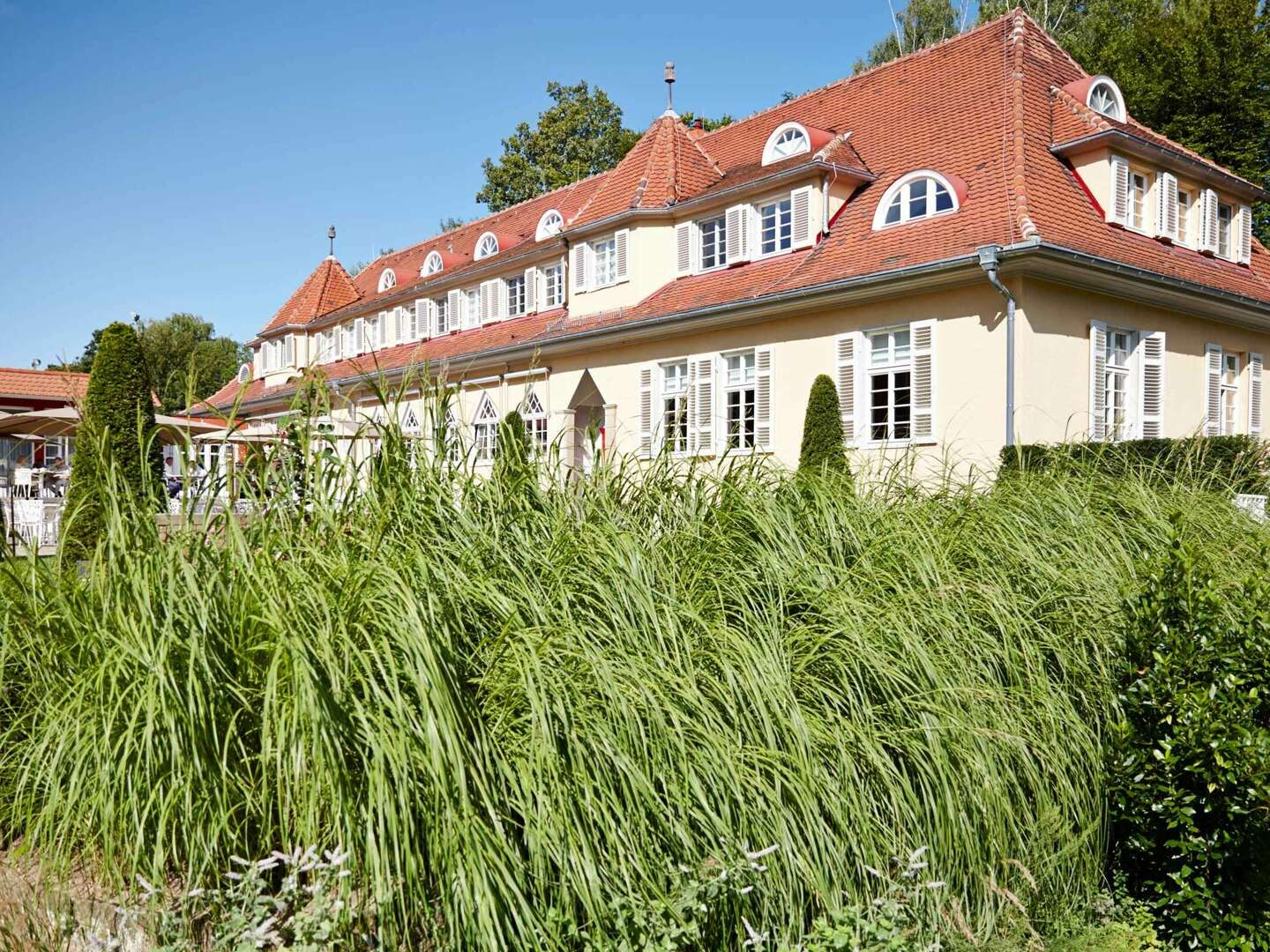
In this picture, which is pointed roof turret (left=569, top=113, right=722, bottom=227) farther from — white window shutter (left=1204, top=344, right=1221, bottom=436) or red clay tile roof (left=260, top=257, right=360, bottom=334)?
red clay tile roof (left=260, top=257, right=360, bottom=334)

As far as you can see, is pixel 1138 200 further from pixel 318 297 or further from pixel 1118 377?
pixel 318 297

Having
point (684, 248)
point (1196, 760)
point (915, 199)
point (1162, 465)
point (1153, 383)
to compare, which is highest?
point (684, 248)

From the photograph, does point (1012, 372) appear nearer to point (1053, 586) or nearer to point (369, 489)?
point (1053, 586)

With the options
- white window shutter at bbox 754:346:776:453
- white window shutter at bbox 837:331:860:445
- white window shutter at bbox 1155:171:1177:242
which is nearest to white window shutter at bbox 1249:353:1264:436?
white window shutter at bbox 1155:171:1177:242

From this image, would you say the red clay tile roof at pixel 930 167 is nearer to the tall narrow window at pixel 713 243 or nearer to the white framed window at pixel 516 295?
the tall narrow window at pixel 713 243

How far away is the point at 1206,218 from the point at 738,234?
26.5ft

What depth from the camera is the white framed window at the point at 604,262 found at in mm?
20828

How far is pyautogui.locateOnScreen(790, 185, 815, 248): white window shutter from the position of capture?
55.0ft

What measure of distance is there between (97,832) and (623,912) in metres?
1.33

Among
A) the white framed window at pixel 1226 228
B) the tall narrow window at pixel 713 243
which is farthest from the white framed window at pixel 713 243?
the white framed window at pixel 1226 228

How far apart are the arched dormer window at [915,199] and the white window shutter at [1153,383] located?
3.91m

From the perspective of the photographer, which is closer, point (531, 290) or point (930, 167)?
point (930, 167)

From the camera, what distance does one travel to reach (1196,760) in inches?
128

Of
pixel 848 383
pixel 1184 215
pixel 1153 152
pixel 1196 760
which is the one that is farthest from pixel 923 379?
pixel 1196 760
